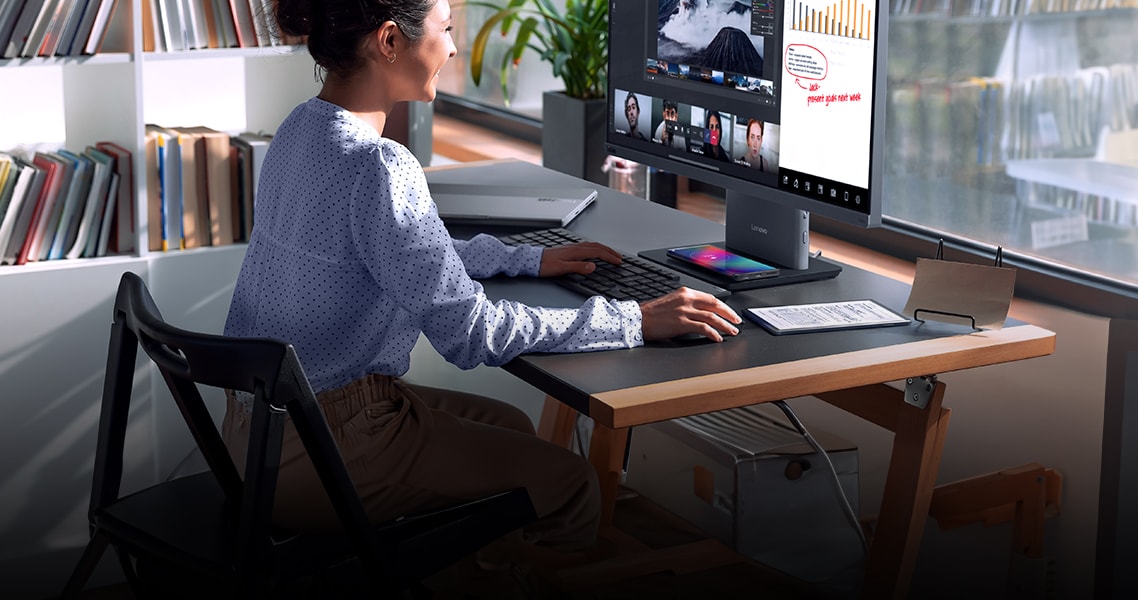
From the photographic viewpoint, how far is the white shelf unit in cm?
237

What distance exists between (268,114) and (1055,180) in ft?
5.55

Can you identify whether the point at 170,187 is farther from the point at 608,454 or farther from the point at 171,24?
the point at 608,454

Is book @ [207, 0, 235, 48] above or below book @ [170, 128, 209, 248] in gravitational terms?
above

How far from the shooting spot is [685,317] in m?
1.64

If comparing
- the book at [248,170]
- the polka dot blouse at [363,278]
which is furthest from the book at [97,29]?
the polka dot blouse at [363,278]

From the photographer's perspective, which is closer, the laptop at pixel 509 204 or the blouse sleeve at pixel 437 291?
the blouse sleeve at pixel 437 291

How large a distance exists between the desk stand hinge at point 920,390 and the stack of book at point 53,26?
1.54 m

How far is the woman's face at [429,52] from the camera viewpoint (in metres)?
1.74

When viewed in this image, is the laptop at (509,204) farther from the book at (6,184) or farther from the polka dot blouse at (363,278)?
the book at (6,184)

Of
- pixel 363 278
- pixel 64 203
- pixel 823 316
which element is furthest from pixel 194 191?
pixel 823 316

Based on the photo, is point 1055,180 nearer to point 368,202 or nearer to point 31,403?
point 368,202

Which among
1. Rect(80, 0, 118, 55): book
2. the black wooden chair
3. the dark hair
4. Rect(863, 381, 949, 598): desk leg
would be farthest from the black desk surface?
Rect(80, 0, 118, 55): book

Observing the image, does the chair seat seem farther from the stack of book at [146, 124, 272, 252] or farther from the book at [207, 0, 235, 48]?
the book at [207, 0, 235, 48]

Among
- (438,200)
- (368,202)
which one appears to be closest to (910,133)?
(438,200)
